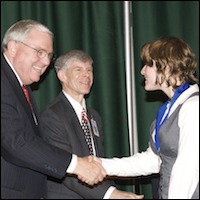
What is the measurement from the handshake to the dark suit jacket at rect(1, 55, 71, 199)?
22 centimetres

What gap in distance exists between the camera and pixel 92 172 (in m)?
2.76

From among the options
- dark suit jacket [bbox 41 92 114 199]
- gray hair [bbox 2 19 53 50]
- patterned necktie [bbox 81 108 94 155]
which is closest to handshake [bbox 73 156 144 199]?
dark suit jacket [bbox 41 92 114 199]

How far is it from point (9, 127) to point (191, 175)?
907 millimetres

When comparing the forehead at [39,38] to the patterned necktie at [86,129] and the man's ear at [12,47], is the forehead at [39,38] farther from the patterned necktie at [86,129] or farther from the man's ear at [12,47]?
the patterned necktie at [86,129]

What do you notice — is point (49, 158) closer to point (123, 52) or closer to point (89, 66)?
point (89, 66)

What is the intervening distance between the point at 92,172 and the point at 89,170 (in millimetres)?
31

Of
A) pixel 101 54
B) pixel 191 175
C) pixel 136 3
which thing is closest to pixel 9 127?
pixel 191 175

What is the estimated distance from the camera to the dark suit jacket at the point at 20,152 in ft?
7.61

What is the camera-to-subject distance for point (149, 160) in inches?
114

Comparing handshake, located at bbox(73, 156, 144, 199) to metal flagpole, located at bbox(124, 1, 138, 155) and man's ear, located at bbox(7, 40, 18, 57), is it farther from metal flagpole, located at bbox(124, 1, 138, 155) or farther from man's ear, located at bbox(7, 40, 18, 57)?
metal flagpole, located at bbox(124, 1, 138, 155)

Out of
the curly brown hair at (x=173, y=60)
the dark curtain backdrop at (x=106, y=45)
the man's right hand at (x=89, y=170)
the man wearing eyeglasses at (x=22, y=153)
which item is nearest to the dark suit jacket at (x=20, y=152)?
the man wearing eyeglasses at (x=22, y=153)

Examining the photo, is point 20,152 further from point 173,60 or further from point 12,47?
point 173,60

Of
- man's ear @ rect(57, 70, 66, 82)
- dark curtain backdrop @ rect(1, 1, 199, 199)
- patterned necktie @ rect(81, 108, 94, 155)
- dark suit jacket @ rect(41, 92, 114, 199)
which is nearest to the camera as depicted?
dark suit jacket @ rect(41, 92, 114, 199)

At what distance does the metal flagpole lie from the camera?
3.89 m
